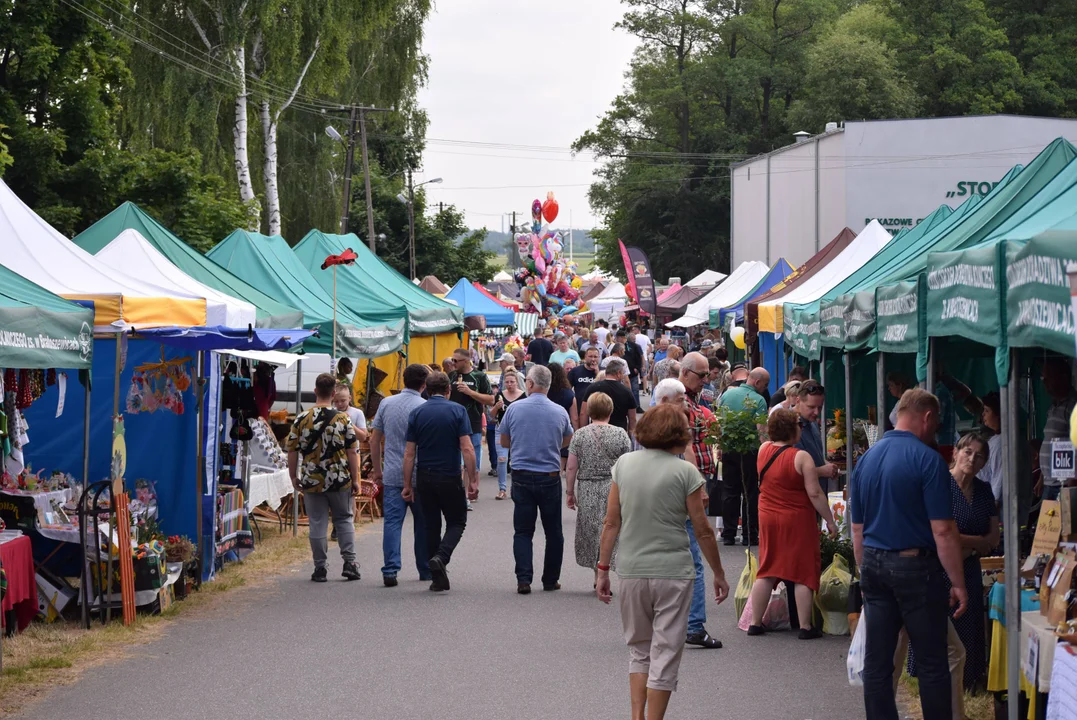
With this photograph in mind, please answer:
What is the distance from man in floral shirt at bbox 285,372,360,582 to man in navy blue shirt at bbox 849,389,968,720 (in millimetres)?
6075

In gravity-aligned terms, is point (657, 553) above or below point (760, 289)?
below

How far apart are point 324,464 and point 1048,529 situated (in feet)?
22.0

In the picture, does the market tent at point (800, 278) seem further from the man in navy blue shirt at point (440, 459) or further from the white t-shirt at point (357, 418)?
the man in navy blue shirt at point (440, 459)

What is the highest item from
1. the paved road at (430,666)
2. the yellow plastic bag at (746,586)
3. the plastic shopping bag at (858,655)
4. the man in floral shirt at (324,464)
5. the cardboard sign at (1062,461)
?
the cardboard sign at (1062,461)

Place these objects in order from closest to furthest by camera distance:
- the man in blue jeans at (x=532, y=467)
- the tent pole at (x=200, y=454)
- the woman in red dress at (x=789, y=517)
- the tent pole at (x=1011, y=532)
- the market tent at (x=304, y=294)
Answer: the tent pole at (x=1011, y=532)
the woman in red dress at (x=789, y=517)
the man in blue jeans at (x=532, y=467)
the tent pole at (x=200, y=454)
the market tent at (x=304, y=294)

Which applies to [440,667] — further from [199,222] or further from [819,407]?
[199,222]

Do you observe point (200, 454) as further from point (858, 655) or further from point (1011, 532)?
point (1011, 532)

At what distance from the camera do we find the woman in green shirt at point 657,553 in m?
6.42

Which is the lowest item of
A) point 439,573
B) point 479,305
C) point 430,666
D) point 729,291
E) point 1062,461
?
point 430,666

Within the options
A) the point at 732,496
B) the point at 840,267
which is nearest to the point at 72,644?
the point at 732,496

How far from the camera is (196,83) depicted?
2934 centimetres

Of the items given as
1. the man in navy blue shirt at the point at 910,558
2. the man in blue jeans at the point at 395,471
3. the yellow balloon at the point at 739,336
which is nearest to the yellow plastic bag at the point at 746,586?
the man in blue jeans at the point at 395,471

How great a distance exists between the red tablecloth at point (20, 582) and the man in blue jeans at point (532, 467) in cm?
381

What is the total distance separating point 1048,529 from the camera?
6059mm
